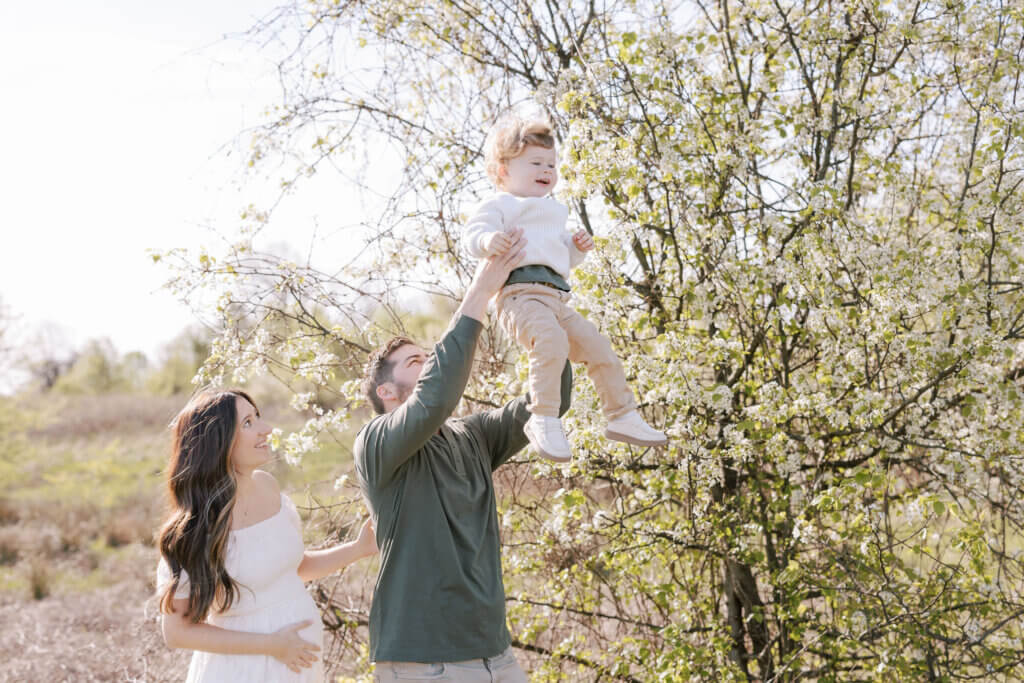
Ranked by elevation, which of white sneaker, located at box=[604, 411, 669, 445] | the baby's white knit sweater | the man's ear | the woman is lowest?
the woman

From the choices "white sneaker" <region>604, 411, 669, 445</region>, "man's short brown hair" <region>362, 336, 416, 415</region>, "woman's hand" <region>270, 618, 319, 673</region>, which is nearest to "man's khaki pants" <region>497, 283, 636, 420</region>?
"white sneaker" <region>604, 411, 669, 445</region>

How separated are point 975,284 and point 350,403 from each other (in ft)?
8.94

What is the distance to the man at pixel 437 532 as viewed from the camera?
2.13 meters

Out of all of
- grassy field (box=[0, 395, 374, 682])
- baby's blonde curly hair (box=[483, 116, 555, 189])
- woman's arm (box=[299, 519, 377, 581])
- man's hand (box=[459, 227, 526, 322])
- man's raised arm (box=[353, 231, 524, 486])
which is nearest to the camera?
man's raised arm (box=[353, 231, 524, 486])

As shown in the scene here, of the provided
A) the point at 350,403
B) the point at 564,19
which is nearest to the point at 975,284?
the point at 564,19

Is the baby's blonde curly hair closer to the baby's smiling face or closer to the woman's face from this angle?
the baby's smiling face

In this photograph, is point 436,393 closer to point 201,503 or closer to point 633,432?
point 633,432

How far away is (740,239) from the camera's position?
12.5 feet

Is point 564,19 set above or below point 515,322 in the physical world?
above

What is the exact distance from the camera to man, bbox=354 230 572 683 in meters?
2.13

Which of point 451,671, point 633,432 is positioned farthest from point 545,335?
point 451,671

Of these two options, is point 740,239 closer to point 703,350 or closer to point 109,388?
point 703,350

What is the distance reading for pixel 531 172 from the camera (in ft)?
7.75

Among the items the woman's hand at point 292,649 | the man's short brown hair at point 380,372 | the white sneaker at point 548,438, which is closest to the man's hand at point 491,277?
the white sneaker at point 548,438
